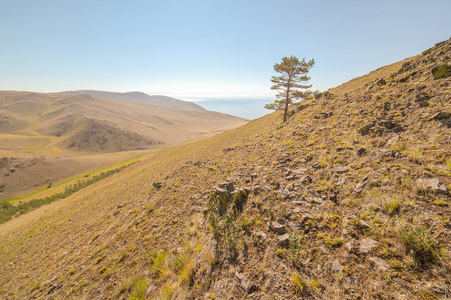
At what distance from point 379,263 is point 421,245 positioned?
0.92 meters

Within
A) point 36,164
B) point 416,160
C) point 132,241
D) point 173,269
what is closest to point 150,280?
point 173,269

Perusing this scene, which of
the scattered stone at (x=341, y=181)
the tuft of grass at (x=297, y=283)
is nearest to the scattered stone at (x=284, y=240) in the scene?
the tuft of grass at (x=297, y=283)

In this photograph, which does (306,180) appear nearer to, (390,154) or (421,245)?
(390,154)

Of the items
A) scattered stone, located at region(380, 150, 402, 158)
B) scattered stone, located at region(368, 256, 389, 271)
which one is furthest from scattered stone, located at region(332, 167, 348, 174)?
scattered stone, located at region(368, 256, 389, 271)

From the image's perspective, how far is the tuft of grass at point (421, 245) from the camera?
348 cm

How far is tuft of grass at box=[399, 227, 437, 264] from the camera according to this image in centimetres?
348

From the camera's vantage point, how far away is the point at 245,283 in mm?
4586

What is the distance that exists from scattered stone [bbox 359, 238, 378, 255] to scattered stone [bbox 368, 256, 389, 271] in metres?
0.17

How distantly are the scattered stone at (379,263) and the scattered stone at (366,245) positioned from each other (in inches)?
6.6

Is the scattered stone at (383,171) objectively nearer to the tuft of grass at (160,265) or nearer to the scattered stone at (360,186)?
the scattered stone at (360,186)

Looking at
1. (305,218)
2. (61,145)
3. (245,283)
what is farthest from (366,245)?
(61,145)

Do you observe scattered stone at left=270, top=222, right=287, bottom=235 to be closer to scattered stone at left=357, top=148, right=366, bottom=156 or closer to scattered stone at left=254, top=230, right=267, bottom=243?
scattered stone at left=254, top=230, right=267, bottom=243

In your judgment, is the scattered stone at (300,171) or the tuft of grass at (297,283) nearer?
the tuft of grass at (297,283)

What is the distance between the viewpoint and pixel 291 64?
72.9ft
